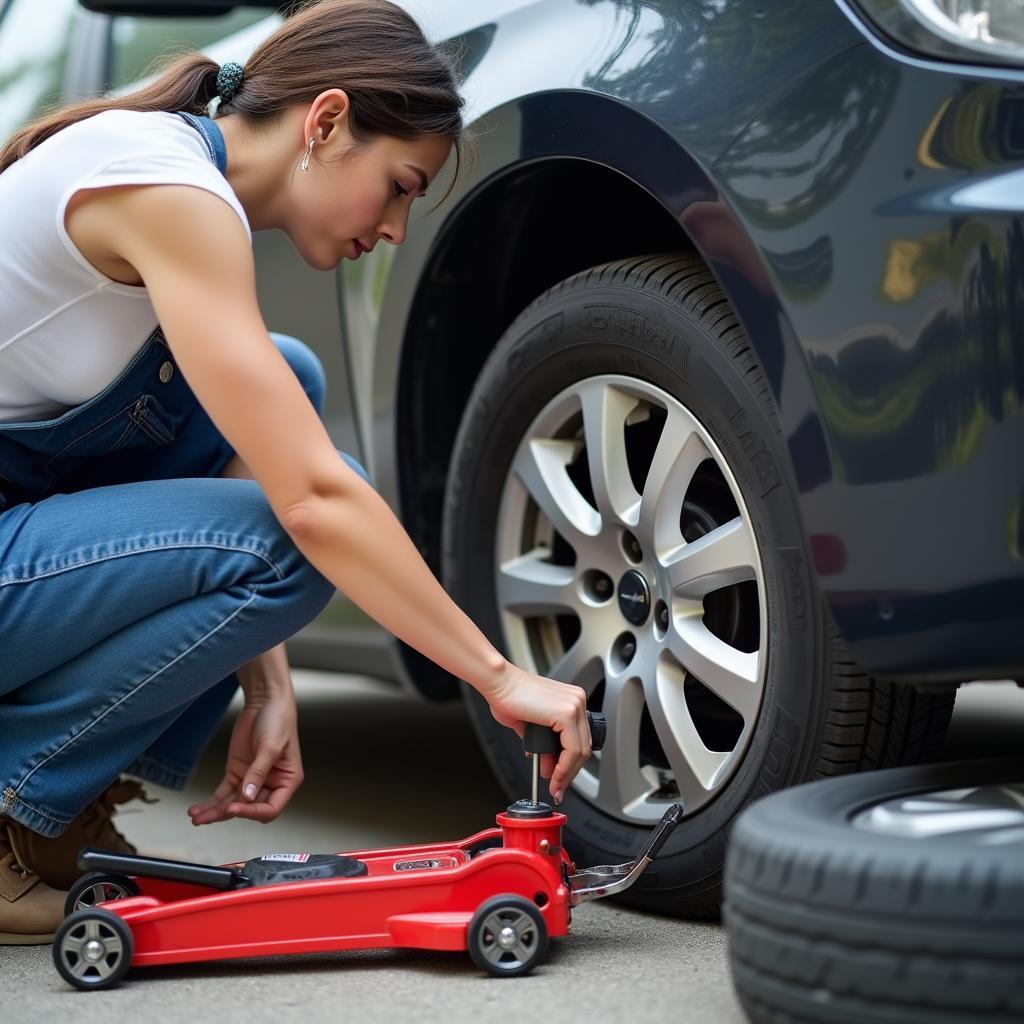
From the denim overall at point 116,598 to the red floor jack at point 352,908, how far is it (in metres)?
0.19

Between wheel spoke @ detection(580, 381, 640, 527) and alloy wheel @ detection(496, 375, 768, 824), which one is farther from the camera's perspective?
wheel spoke @ detection(580, 381, 640, 527)

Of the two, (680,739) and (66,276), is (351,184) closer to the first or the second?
(66,276)

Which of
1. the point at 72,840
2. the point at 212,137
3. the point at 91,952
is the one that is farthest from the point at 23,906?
the point at 212,137

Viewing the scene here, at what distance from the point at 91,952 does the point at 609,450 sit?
84cm

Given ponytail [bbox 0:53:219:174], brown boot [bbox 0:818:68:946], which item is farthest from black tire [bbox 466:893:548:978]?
ponytail [bbox 0:53:219:174]

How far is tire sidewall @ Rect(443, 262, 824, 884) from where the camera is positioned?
5.34 ft

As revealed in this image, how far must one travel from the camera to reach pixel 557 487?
198 cm

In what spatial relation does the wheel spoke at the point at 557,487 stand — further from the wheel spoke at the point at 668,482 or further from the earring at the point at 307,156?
the earring at the point at 307,156

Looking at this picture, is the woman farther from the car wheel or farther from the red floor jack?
the car wheel

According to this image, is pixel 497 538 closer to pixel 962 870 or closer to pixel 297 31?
pixel 297 31

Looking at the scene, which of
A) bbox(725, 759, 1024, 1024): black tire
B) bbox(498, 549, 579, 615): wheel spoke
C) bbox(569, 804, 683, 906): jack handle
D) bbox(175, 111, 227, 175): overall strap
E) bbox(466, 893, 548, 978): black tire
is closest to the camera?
bbox(725, 759, 1024, 1024): black tire

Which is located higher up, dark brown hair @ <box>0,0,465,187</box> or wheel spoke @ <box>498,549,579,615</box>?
dark brown hair @ <box>0,0,465,187</box>

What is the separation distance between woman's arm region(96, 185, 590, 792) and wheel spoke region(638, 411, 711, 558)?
0.93ft

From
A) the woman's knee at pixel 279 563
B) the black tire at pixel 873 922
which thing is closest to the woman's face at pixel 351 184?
the woman's knee at pixel 279 563
